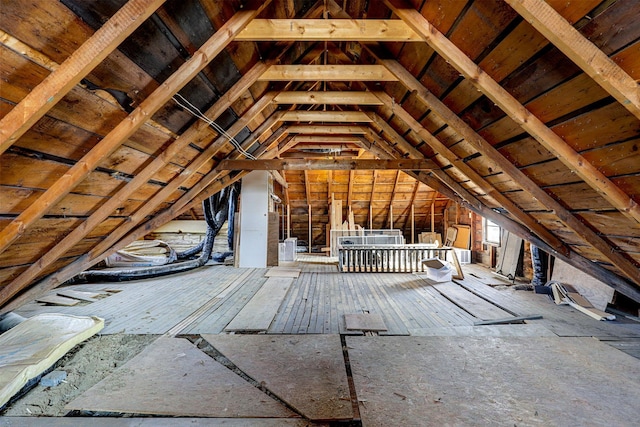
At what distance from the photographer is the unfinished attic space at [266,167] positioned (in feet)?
5.06

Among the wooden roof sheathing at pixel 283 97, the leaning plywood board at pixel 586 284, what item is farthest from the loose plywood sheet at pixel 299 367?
the leaning plywood board at pixel 586 284

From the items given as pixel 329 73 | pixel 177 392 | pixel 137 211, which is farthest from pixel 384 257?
pixel 177 392

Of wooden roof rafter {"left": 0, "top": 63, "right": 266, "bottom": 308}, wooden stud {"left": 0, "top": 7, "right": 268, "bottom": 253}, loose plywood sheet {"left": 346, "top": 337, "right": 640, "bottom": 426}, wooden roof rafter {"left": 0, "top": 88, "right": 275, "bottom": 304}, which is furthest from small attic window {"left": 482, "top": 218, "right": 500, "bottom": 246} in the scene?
wooden stud {"left": 0, "top": 7, "right": 268, "bottom": 253}

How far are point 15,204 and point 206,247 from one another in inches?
207

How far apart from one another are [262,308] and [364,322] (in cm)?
145

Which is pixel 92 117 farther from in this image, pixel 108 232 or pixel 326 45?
pixel 326 45

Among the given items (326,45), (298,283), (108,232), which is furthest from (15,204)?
(298,283)

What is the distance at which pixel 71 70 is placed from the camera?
1.32 metres

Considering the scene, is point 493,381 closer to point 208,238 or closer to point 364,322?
point 364,322

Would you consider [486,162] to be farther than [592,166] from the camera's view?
Yes

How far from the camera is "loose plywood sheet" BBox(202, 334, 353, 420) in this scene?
1.97m

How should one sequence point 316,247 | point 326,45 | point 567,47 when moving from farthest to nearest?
point 316,247
point 326,45
point 567,47

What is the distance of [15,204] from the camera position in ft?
5.96

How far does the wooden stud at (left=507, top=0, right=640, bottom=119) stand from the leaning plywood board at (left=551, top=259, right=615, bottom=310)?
12.7 feet
